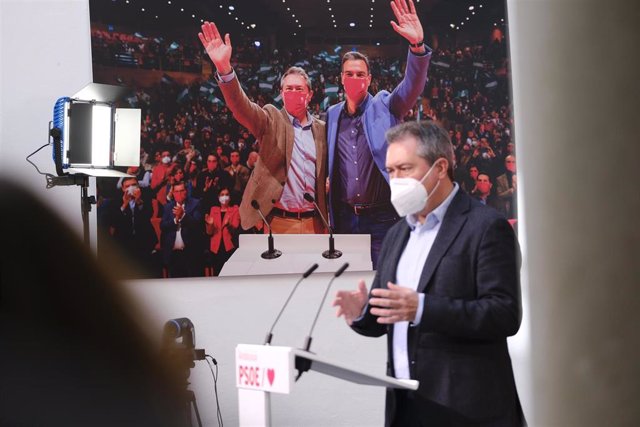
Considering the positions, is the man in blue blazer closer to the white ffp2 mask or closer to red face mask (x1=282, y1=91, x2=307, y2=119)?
red face mask (x1=282, y1=91, x2=307, y2=119)

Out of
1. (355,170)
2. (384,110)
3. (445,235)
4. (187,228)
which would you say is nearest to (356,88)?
(384,110)

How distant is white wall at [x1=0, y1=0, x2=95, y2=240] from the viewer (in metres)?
3.27

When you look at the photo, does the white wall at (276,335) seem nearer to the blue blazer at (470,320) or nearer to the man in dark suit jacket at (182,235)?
the man in dark suit jacket at (182,235)

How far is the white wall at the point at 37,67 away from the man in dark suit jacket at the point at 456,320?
1966mm

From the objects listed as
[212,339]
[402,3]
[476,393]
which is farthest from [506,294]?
[402,3]

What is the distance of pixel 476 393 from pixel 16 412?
1718 mm

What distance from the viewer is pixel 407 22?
12.2ft

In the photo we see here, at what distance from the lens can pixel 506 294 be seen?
6.30 ft

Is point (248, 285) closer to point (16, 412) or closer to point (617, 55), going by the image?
point (617, 55)

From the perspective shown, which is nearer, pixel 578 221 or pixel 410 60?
pixel 578 221

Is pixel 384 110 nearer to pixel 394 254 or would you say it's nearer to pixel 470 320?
pixel 394 254

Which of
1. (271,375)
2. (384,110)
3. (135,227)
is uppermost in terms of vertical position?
(384,110)

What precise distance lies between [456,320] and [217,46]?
2221mm

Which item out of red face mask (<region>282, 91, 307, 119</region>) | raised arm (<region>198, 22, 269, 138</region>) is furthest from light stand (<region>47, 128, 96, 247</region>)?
red face mask (<region>282, 91, 307, 119</region>)
